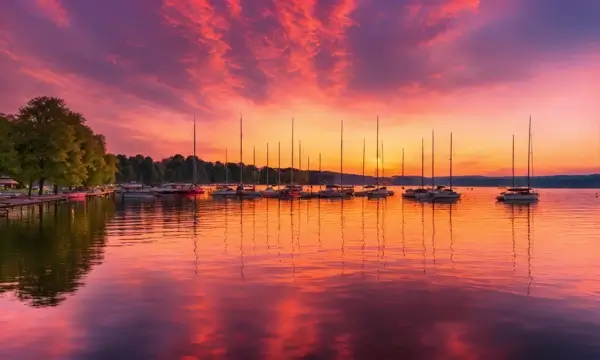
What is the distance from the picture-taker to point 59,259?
2664 cm

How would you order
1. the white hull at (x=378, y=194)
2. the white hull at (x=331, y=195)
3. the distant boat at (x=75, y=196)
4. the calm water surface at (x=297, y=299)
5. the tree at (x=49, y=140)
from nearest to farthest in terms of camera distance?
the calm water surface at (x=297, y=299)
the tree at (x=49, y=140)
the distant boat at (x=75, y=196)
the white hull at (x=331, y=195)
the white hull at (x=378, y=194)

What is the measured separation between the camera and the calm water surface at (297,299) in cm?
1279

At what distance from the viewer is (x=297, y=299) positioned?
18062 mm

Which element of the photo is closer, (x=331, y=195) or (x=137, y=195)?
(x=137, y=195)

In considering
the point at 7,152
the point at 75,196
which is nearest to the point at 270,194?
the point at 75,196

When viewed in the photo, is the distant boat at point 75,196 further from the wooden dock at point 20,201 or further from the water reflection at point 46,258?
the water reflection at point 46,258

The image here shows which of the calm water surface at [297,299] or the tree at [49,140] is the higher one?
the tree at [49,140]

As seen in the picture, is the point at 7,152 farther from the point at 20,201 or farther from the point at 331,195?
the point at 331,195

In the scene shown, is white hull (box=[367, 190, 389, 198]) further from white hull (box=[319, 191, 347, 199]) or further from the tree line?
the tree line

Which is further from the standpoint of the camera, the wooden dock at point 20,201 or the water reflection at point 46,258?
the wooden dock at point 20,201

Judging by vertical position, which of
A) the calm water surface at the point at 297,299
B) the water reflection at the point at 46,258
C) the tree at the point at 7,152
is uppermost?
the tree at the point at 7,152

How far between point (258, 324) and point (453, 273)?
12.2 m

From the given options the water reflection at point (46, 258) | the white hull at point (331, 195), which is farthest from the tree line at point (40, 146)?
the white hull at point (331, 195)

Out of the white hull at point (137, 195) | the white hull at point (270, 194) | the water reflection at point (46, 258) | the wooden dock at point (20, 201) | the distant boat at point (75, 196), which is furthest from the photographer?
the white hull at point (270, 194)
